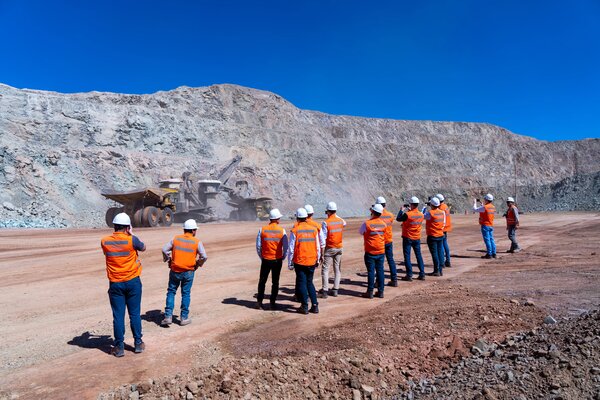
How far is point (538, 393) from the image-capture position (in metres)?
3.76

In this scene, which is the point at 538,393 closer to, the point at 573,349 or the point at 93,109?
the point at 573,349

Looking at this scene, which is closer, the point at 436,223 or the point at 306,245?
the point at 306,245

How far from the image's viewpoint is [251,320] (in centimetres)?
650

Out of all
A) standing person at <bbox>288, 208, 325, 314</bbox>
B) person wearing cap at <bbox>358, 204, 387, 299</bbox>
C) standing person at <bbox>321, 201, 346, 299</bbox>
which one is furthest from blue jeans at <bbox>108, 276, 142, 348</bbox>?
person wearing cap at <bbox>358, 204, 387, 299</bbox>

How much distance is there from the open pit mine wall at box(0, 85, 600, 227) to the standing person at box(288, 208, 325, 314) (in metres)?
22.2

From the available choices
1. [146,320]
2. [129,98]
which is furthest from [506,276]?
[129,98]

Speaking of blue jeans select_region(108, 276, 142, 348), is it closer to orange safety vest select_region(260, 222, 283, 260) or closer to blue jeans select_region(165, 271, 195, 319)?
blue jeans select_region(165, 271, 195, 319)

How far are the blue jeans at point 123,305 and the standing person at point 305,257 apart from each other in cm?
238

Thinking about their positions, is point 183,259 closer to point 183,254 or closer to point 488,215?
point 183,254

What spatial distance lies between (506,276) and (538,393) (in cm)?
571

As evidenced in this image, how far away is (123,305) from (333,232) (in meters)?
3.76

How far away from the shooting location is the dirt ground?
4.77 m

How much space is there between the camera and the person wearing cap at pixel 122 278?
16.6ft

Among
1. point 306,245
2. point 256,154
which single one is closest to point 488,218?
point 306,245
